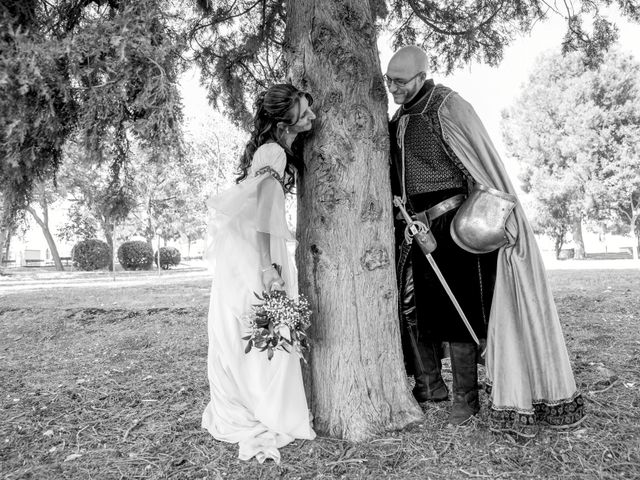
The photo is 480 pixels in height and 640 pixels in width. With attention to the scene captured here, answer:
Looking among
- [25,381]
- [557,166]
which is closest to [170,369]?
[25,381]

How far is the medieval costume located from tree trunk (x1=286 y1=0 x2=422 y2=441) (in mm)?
239

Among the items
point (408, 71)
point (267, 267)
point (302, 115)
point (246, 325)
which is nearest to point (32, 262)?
point (246, 325)

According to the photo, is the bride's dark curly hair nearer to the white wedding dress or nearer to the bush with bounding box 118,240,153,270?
the white wedding dress

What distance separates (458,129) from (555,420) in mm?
1687

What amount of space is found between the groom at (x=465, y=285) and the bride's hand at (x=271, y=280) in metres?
0.84

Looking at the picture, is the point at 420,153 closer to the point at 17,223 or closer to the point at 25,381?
the point at 17,223

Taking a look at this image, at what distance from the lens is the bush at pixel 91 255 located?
23.6m

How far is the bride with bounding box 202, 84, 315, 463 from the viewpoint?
100 inches

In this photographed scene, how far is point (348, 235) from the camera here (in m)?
2.62

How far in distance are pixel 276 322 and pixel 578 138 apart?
25429 millimetres

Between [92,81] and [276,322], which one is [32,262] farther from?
[276,322]

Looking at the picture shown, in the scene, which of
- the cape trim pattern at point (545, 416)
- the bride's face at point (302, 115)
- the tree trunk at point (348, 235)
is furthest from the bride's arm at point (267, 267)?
the cape trim pattern at point (545, 416)

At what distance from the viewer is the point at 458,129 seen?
2.69 meters

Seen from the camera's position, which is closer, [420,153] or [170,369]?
[420,153]
